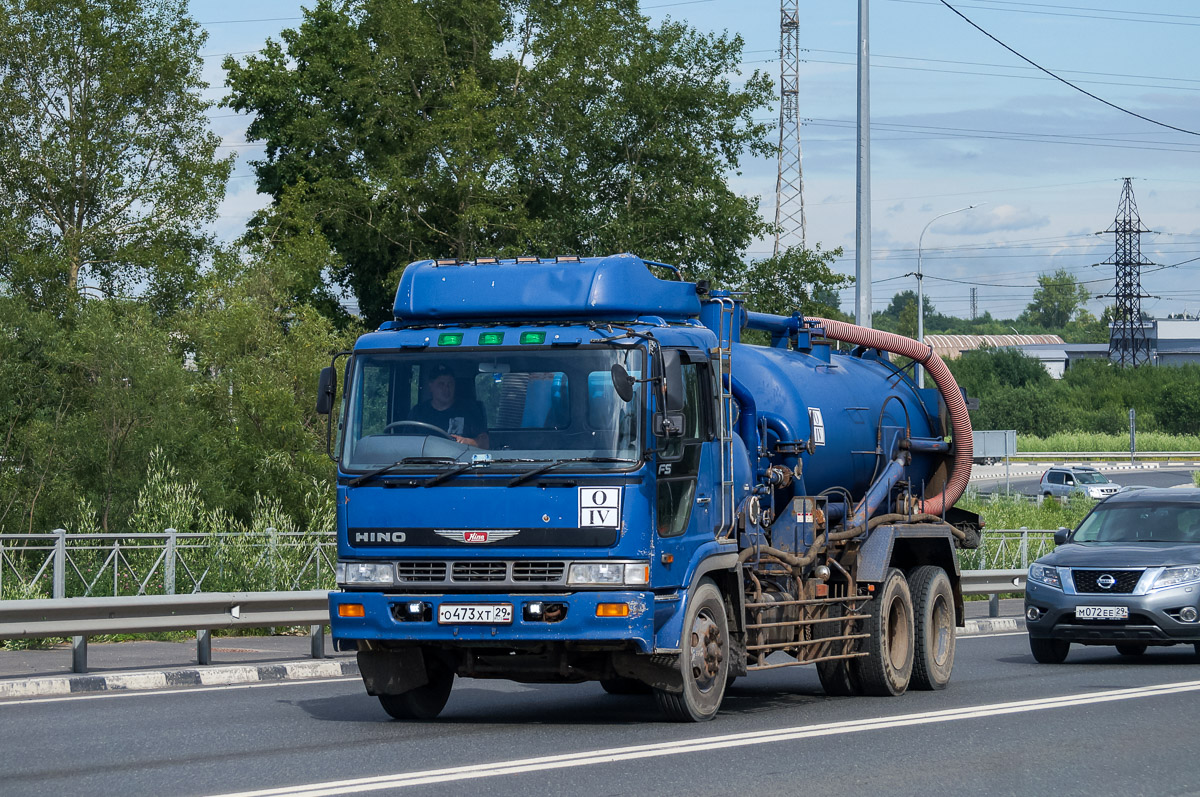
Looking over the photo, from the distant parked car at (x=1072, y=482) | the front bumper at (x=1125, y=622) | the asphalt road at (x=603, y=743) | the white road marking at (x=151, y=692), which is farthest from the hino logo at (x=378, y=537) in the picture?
the distant parked car at (x=1072, y=482)

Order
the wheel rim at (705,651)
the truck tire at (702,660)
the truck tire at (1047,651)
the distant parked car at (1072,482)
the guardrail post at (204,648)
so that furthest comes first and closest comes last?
the distant parked car at (1072,482) < the truck tire at (1047,651) < the guardrail post at (204,648) < the wheel rim at (705,651) < the truck tire at (702,660)

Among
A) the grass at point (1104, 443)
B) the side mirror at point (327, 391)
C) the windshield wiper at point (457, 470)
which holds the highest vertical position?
the grass at point (1104, 443)

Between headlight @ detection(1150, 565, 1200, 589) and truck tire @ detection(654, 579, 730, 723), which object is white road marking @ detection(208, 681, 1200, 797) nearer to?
truck tire @ detection(654, 579, 730, 723)

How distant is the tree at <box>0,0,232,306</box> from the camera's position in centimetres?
3875

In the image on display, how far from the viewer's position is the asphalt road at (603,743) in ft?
25.9

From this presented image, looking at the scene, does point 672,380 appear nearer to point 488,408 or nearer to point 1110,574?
point 488,408

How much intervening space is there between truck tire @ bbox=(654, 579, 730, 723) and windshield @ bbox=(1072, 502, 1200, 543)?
25.8 ft

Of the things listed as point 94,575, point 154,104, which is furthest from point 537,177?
point 94,575

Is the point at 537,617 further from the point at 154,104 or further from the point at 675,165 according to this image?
the point at 154,104

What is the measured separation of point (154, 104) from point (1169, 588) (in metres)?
31.7

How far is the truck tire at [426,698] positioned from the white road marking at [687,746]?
220 cm

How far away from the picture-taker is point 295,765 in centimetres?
843

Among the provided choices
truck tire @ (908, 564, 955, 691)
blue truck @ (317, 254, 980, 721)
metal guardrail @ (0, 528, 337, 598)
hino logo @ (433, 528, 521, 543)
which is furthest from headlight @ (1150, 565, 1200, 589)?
metal guardrail @ (0, 528, 337, 598)

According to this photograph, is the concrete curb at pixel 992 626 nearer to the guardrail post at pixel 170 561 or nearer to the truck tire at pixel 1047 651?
the truck tire at pixel 1047 651
